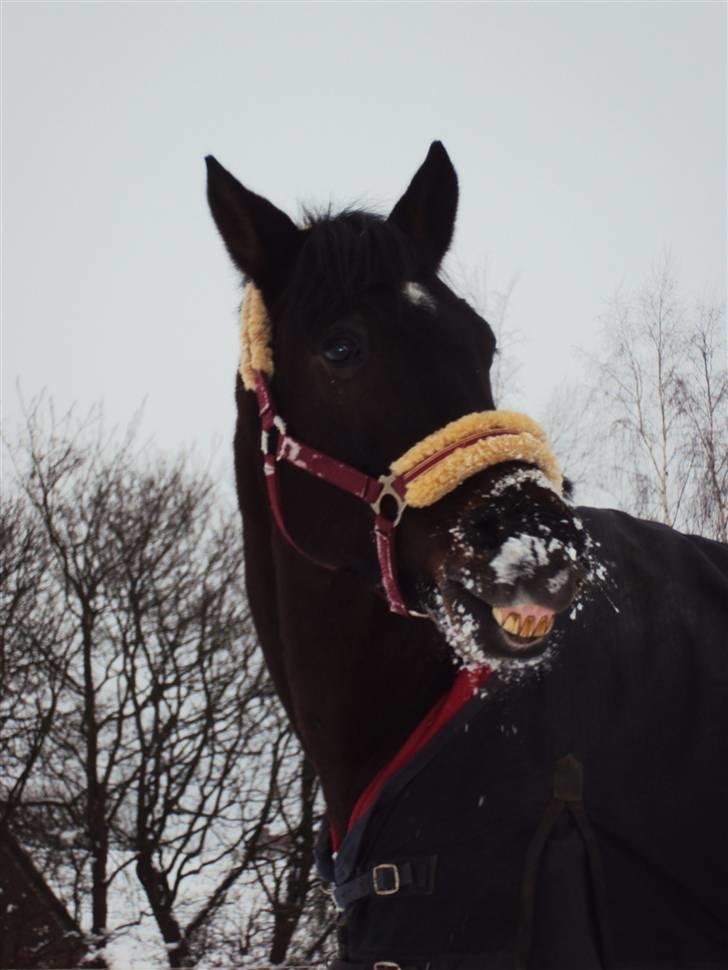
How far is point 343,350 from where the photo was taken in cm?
245

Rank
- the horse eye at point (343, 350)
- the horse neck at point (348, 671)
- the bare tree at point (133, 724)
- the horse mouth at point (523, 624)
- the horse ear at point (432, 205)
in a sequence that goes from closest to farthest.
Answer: the horse mouth at point (523, 624) → the horse eye at point (343, 350) → the horse neck at point (348, 671) → the horse ear at point (432, 205) → the bare tree at point (133, 724)

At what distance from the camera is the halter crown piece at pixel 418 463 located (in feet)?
7.06

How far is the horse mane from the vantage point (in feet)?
8.29

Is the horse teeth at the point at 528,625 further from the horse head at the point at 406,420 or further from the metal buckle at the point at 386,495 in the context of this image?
the metal buckle at the point at 386,495

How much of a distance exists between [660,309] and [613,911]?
364 inches

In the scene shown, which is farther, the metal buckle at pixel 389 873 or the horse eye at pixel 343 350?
the horse eye at pixel 343 350

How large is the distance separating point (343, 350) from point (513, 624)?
0.88 m

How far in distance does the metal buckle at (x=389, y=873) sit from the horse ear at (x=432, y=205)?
178 centimetres

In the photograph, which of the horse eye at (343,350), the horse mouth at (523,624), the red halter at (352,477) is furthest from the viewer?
the horse eye at (343,350)

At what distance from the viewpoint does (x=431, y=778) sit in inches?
92.0

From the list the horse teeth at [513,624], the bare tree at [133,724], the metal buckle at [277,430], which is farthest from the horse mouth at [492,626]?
the bare tree at [133,724]

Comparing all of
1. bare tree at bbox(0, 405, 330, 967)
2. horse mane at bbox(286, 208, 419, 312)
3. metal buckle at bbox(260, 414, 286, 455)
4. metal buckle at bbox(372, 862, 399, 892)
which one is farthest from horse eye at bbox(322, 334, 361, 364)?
bare tree at bbox(0, 405, 330, 967)

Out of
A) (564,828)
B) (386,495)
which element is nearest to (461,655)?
(386,495)

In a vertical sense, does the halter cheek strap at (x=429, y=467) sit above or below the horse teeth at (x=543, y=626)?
above
